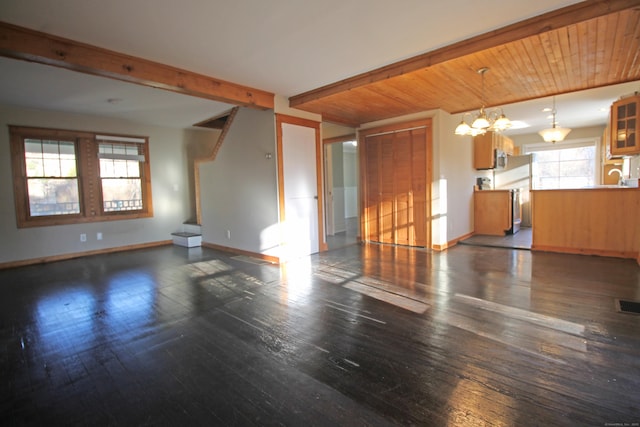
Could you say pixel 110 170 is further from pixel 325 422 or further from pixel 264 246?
pixel 325 422

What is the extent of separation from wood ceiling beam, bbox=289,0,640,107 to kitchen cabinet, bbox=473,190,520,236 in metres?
4.47

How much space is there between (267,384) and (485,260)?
4.07m

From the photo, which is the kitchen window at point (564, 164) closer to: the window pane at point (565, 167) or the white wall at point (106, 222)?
the window pane at point (565, 167)

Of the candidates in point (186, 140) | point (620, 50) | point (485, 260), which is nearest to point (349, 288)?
point (485, 260)

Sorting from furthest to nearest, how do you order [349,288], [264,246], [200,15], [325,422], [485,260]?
[264,246]
[485,260]
[349,288]
[200,15]
[325,422]

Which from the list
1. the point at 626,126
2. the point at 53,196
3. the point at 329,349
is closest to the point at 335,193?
the point at 626,126

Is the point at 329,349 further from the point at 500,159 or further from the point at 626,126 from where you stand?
the point at 500,159

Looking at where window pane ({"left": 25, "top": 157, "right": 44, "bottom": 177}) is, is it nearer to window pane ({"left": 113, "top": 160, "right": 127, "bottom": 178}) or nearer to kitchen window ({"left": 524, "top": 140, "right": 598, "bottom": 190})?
window pane ({"left": 113, "top": 160, "right": 127, "bottom": 178})

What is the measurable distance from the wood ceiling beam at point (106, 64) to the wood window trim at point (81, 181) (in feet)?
10.9

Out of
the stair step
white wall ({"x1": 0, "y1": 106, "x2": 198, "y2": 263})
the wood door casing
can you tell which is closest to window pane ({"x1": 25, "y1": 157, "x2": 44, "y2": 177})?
white wall ({"x1": 0, "y1": 106, "x2": 198, "y2": 263})

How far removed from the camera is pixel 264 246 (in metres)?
5.34

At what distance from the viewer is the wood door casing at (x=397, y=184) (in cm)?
581

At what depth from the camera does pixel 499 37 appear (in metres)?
3.06

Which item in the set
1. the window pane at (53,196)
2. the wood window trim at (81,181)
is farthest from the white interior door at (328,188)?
the window pane at (53,196)
